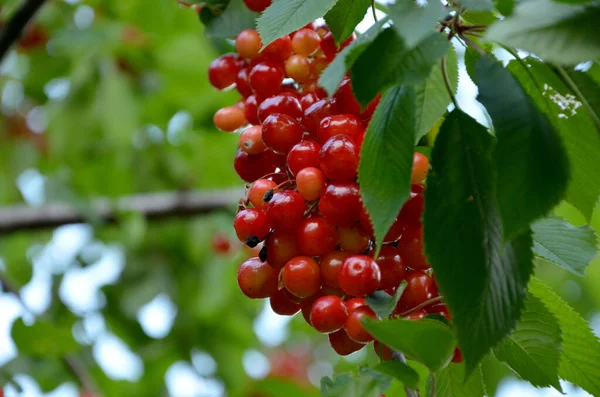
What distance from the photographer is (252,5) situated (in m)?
1.21

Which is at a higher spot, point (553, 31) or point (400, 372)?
point (553, 31)

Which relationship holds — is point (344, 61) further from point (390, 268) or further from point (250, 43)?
point (250, 43)

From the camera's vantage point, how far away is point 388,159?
79 cm

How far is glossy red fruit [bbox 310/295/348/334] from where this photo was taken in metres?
0.85

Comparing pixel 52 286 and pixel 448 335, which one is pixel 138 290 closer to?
pixel 52 286

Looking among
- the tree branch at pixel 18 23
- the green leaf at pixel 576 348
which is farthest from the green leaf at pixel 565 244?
the tree branch at pixel 18 23

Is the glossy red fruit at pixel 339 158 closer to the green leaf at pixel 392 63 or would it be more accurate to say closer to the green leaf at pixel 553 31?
the green leaf at pixel 392 63

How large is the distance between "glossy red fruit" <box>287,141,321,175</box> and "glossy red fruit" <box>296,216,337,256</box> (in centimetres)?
7

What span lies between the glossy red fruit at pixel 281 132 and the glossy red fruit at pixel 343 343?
24cm

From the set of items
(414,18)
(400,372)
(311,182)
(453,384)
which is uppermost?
(414,18)

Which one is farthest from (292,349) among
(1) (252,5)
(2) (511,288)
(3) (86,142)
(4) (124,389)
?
(2) (511,288)

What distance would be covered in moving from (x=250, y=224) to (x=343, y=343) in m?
0.19

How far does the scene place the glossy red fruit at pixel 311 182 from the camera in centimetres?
90

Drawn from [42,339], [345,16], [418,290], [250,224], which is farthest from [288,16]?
[42,339]
